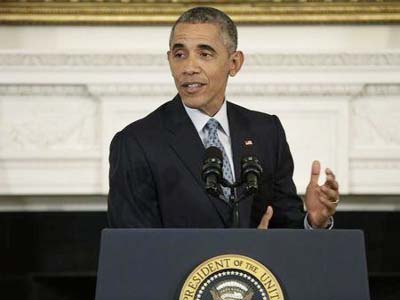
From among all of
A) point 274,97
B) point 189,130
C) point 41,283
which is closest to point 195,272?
point 189,130

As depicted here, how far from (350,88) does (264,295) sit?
7.71 ft

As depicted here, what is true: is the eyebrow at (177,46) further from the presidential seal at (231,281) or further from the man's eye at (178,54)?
the presidential seal at (231,281)

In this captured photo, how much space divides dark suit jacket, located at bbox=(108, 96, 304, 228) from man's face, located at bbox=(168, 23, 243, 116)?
0.32 feet

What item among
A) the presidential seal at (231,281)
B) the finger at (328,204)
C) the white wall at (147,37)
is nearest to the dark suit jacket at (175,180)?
the finger at (328,204)

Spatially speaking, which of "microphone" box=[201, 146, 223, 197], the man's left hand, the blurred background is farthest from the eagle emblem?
the blurred background

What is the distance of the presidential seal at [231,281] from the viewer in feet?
5.95

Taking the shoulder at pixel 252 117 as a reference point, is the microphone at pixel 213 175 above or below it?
below

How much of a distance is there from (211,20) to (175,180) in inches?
18.5

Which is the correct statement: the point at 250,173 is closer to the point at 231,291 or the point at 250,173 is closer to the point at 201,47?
the point at 231,291

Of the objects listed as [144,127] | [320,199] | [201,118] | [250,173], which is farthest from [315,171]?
[144,127]

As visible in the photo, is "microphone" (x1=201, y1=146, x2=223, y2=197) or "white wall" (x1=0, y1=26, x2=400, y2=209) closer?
"microphone" (x1=201, y1=146, x2=223, y2=197)

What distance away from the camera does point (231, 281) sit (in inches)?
71.9

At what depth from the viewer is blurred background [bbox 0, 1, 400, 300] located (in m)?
4.01

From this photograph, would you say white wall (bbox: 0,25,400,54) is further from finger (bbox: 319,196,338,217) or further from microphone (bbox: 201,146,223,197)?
microphone (bbox: 201,146,223,197)
